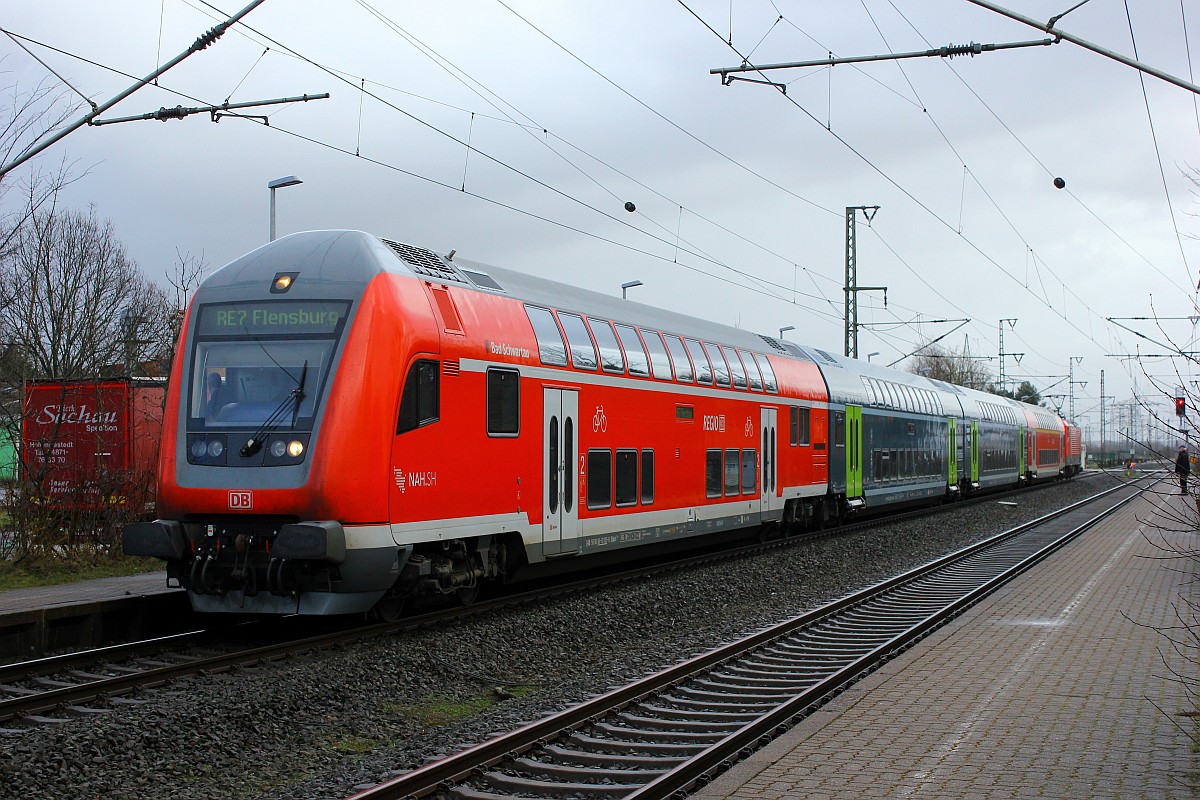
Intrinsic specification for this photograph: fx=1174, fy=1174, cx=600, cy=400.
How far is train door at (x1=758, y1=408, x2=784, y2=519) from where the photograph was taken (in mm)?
20469

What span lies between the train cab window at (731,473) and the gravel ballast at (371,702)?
350cm

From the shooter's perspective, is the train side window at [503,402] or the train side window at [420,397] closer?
the train side window at [420,397]

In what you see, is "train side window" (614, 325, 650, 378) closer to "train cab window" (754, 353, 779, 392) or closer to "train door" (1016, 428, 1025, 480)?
"train cab window" (754, 353, 779, 392)

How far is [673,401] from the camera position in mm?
16688

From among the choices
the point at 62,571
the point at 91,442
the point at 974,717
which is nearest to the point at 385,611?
the point at 974,717

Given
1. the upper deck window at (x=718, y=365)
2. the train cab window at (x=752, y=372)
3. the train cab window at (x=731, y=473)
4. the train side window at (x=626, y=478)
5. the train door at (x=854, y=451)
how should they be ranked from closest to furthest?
the train side window at (x=626, y=478), the upper deck window at (x=718, y=365), the train cab window at (x=731, y=473), the train cab window at (x=752, y=372), the train door at (x=854, y=451)

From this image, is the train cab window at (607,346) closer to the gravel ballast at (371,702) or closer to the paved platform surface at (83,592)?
the gravel ballast at (371,702)

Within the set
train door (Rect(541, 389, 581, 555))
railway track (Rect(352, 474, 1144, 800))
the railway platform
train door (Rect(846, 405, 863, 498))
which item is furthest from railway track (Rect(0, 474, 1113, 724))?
train door (Rect(846, 405, 863, 498))

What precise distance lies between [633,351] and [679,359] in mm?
1598

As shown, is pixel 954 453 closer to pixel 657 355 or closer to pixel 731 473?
pixel 731 473

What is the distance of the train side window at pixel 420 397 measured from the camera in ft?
35.6

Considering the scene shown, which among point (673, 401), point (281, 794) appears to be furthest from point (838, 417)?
point (281, 794)

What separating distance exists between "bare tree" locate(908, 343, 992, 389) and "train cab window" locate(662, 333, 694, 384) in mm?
67538

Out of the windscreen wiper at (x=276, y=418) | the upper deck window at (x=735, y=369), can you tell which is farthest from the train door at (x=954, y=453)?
the windscreen wiper at (x=276, y=418)
